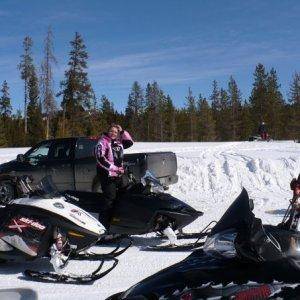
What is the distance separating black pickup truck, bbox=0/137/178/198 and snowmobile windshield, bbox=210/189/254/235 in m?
7.74

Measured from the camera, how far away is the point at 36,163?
11883mm

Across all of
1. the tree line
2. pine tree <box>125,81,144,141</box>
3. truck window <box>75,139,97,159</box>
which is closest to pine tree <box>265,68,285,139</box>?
the tree line

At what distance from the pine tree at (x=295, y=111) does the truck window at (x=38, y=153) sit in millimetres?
50204

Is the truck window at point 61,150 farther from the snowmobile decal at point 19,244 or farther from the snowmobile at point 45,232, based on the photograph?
the snowmobile decal at point 19,244

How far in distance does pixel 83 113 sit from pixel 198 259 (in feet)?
158

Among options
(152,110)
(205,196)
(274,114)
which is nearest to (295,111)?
(274,114)

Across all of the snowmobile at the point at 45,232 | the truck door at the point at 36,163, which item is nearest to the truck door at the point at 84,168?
the truck door at the point at 36,163

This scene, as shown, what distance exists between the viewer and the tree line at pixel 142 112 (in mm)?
50219

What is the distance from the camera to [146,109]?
281 ft

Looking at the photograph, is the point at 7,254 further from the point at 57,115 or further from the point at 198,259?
the point at 57,115

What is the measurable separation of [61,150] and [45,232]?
6.09m

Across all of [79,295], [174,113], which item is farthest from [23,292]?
[174,113]

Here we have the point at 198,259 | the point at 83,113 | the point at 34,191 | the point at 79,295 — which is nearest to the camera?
the point at 198,259

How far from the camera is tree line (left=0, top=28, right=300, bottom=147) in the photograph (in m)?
50.2
